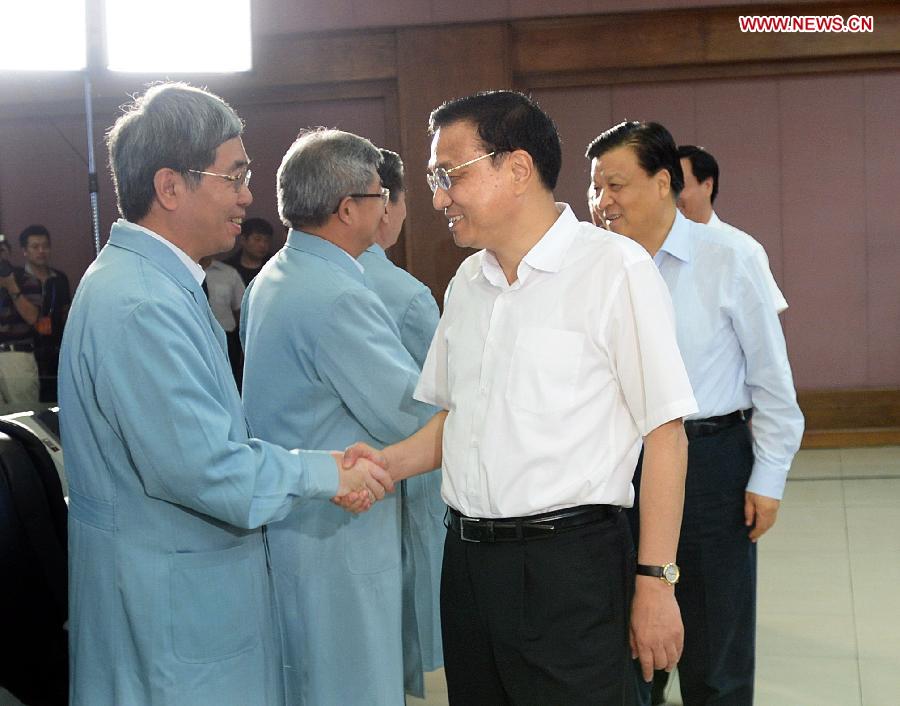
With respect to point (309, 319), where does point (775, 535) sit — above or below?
below

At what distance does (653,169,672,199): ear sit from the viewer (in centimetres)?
243

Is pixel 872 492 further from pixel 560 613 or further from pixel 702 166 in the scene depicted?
pixel 560 613

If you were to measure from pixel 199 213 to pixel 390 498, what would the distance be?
82 cm

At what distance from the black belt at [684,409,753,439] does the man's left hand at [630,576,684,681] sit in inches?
30.5

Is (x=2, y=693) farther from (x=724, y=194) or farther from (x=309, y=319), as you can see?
(x=724, y=194)

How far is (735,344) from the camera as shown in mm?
2355

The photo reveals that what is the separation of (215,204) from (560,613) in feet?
2.86

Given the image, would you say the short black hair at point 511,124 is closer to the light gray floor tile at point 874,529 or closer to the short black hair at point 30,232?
the light gray floor tile at point 874,529

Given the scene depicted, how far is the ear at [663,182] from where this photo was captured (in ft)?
7.98

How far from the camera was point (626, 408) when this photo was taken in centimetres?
164

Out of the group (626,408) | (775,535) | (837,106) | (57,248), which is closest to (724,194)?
(837,106)

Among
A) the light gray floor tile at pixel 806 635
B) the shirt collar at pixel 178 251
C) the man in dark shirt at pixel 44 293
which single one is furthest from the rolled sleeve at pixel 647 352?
the man in dark shirt at pixel 44 293

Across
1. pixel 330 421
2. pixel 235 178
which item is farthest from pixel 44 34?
pixel 235 178

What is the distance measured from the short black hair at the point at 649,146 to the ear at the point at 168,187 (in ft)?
3.47
